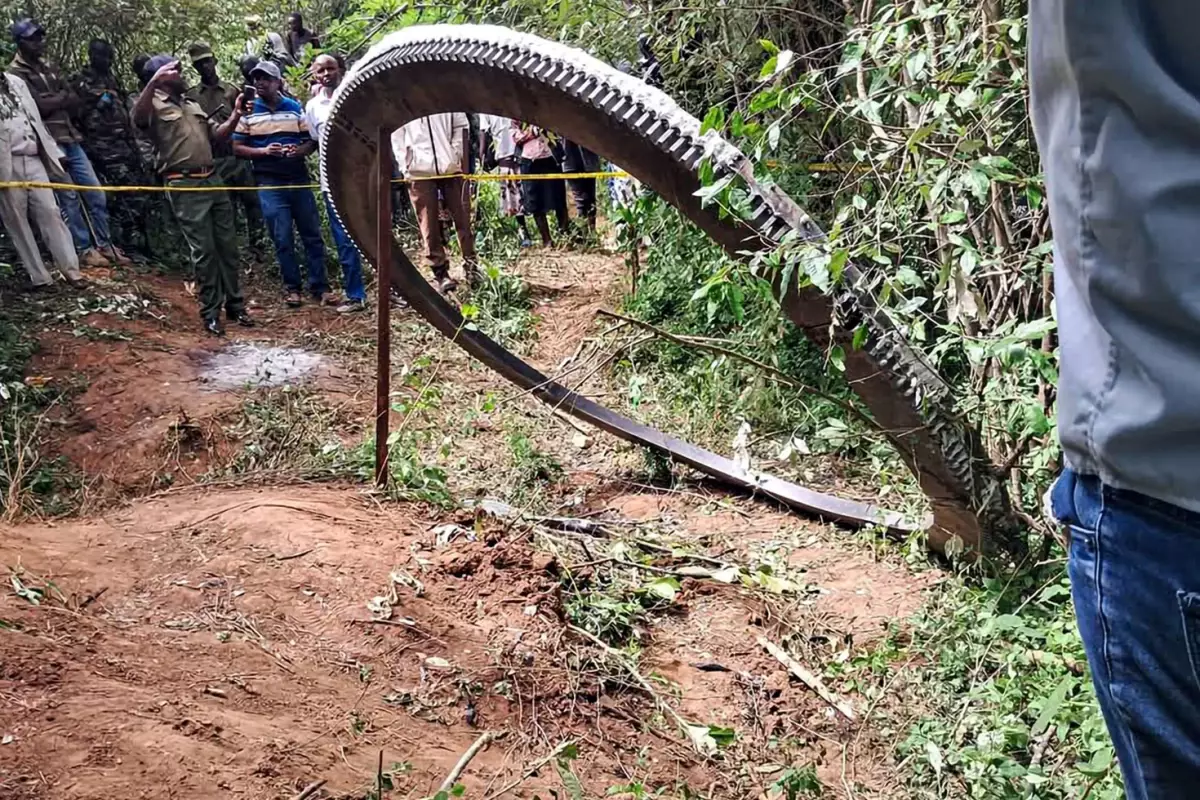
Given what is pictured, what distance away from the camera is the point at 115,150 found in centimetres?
917

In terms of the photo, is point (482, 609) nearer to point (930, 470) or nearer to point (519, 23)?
point (930, 470)

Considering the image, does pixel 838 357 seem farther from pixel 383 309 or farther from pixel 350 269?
pixel 350 269

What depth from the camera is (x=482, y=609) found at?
11.5 feet

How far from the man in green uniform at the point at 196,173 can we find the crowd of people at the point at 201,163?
0.01 metres

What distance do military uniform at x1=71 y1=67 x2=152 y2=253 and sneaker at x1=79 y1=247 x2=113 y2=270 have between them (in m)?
0.57

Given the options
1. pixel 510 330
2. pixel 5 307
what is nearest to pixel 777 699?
pixel 510 330

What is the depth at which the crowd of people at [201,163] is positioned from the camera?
767 cm

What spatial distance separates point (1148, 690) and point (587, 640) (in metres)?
2.68

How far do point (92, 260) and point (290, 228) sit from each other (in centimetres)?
207

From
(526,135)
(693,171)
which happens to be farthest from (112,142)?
(693,171)

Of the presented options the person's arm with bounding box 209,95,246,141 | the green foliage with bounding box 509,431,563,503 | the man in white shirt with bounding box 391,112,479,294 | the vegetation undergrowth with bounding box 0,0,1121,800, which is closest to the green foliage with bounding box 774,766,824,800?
the vegetation undergrowth with bounding box 0,0,1121,800

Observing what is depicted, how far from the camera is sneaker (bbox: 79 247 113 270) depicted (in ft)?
29.5

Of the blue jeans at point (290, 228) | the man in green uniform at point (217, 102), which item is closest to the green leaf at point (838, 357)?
the blue jeans at point (290, 228)

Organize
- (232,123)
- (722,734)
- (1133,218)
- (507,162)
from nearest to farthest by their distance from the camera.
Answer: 1. (1133,218)
2. (722,734)
3. (232,123)
4. (507,162)
